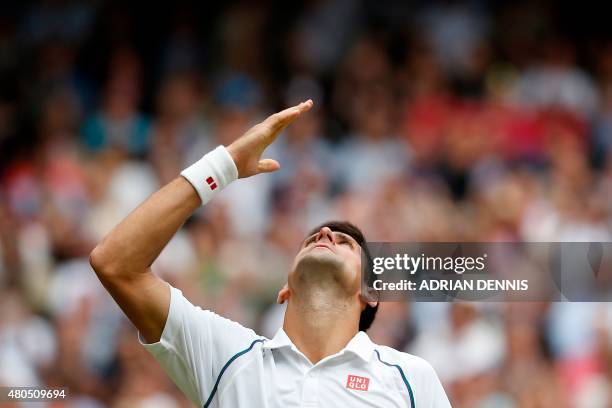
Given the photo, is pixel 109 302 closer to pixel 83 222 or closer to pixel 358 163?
pixel 83 222

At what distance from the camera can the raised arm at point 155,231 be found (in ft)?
13.3

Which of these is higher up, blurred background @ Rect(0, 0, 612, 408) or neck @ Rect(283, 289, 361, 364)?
blurred background @ Rect(0, 0, 612, 408)

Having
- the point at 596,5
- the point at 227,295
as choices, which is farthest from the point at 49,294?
A: the point at 596,5

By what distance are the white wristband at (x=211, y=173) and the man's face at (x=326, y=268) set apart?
0.56 metres

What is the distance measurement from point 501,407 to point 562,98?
4009 mm

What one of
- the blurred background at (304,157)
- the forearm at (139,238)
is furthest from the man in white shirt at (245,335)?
the blurred background at (304,157)

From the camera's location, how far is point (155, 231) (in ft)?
13.3

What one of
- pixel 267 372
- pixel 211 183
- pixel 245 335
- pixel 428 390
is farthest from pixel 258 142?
pixel 428 390

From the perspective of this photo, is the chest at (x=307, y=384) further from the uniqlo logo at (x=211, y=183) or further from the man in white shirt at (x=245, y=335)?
the uniqlo logo at (x=211, y=183)

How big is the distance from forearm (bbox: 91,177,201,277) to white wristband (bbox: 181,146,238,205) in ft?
0.37

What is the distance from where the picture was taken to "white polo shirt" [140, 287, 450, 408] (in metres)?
4.24

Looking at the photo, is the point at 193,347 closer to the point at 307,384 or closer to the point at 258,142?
the point at 307,384

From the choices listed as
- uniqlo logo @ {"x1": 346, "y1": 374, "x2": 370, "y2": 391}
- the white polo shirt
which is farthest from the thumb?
uniqlo logo @ {"x1": 346, "y1": 374, "x2": 370, "y2": 391}

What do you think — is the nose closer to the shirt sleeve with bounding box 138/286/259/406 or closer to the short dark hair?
the short dark hair
